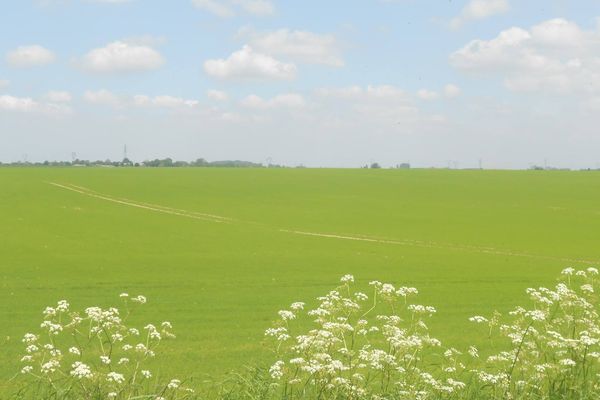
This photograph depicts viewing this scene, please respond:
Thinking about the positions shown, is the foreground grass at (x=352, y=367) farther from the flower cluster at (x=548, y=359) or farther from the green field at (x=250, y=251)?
the green field at (x=250, y=251)

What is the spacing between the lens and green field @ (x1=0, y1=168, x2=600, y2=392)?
19094 mm

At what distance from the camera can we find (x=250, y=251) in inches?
1372

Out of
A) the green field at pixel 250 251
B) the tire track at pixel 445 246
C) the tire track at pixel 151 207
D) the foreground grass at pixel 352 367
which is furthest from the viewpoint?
the tire track at pixel 151 207

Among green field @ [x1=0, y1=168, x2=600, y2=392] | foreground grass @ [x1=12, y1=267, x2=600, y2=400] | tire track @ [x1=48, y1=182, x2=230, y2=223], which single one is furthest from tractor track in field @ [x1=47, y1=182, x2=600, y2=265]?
foreground grass @ [x1=12, y1=267, x2=600, y2=400]

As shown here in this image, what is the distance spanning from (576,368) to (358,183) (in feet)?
296

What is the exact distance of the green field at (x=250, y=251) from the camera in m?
19.1

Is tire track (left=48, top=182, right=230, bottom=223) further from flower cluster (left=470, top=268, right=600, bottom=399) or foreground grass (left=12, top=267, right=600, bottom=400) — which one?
flower cluster (left=470, top=268, right=600, bottom=399)

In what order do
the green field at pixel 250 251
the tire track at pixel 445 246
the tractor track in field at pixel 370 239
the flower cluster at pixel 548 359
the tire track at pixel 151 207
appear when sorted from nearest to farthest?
the flower cluster at pixel 548 359, the green field at pixel 250 251, the tire track at pixel 445 246, the tractor track in field at pixel 370 239, the tire track at pixel 151 207

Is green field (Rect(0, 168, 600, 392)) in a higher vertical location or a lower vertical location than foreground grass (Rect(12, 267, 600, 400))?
Result: lower

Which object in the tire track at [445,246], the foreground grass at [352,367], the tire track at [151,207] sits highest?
the foreground grass at [352,367]

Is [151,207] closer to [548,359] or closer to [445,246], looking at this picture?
[445,246]

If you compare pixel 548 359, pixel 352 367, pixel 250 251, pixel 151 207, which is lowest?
pixel 250 251

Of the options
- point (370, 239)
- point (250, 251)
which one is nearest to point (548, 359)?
point (250, 251)

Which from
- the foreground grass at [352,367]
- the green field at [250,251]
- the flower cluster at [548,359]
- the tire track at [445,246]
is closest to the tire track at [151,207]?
the green field at [250,251]
